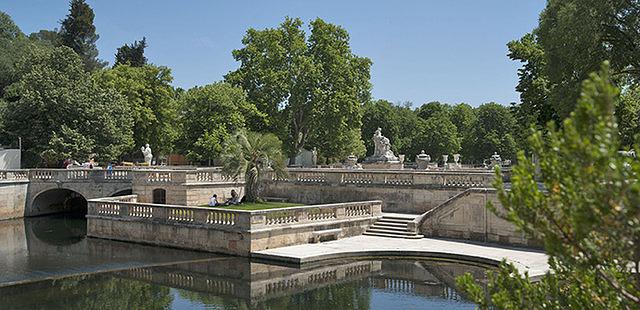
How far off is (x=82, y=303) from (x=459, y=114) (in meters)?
79.5

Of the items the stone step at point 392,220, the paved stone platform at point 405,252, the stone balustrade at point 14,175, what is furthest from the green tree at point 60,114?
the paved stone platform at point 405,252

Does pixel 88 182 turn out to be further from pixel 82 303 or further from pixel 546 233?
pixel 546 233

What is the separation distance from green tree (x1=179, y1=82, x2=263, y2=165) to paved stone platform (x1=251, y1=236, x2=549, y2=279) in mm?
19817

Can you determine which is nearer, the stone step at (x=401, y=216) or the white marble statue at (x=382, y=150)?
the stone step at (x=401, y=216)

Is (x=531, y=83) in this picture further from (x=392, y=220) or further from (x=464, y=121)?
(x=464, y=121)

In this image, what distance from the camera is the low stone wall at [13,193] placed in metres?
33.5

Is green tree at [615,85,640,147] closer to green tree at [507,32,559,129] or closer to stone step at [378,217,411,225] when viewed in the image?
green tree at [507,32,559,129]

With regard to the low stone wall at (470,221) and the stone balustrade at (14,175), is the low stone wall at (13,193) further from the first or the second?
the low stone wall at (470,221)

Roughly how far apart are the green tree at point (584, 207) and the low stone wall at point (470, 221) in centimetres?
1555

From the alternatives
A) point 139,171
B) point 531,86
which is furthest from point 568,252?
point 531,86

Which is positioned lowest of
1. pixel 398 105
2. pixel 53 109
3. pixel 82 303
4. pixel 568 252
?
pixel 82 303

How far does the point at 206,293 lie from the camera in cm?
1636

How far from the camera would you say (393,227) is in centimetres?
2367

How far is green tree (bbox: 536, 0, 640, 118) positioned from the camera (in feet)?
72.9
